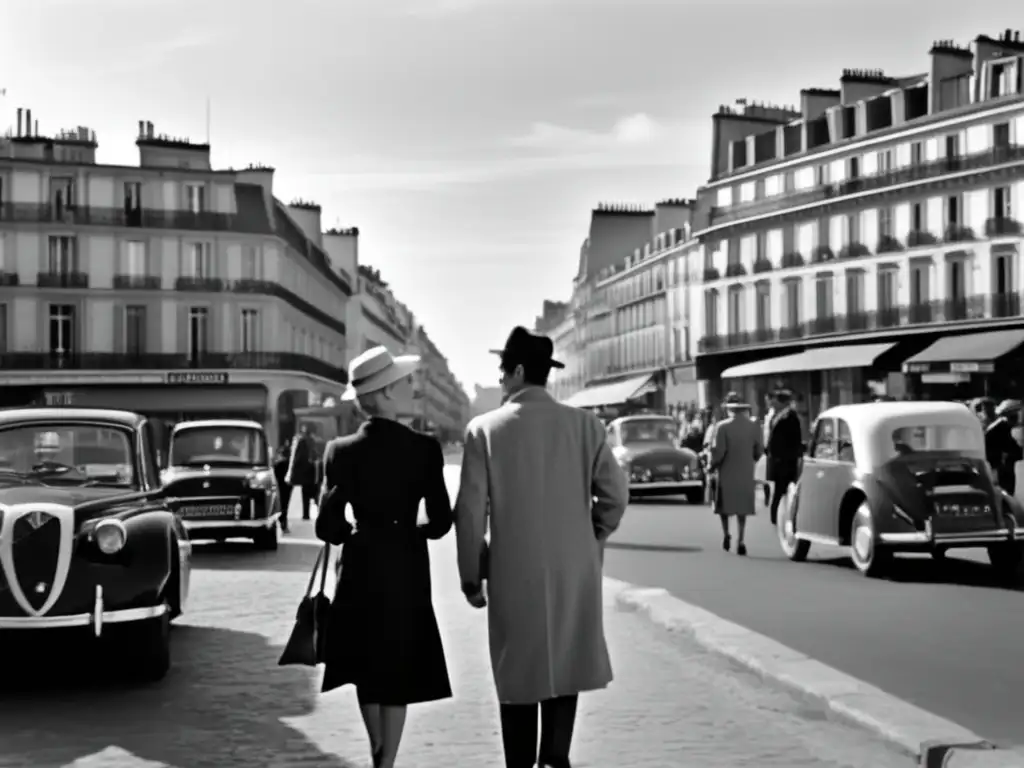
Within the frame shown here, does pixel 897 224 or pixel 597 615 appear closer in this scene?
pixel 597 615

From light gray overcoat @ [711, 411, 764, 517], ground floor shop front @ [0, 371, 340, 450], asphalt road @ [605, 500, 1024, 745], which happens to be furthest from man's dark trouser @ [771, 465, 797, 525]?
ground floor shop front @ [0, 371, 340, 450]

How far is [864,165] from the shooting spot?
59.3 metres

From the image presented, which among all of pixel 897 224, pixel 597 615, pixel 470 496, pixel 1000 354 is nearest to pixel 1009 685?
pixel 597 615

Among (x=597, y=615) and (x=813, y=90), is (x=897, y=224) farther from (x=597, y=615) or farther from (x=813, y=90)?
(x=597, y=615)

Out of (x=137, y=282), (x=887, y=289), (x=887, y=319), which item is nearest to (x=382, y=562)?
(x=887, y=319)

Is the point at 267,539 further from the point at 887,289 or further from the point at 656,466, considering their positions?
the point at 887,289

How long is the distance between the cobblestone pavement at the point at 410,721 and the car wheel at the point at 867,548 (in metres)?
4.20

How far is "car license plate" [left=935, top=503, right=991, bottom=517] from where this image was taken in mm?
13758

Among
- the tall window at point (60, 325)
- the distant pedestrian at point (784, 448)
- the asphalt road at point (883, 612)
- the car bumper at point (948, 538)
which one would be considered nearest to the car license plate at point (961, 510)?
the car bumper at point (948, 538)

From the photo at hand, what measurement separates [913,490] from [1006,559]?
1.12 m

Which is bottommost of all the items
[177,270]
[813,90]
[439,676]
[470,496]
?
[439,676]

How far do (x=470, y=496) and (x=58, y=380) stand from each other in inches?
2416

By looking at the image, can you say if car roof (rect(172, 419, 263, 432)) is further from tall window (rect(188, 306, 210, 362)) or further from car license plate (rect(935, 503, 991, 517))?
tall window (rect(188, 306, 210, 362))

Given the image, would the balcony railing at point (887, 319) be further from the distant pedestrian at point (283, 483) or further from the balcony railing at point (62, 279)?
the distant pedestrian at point (283, 483)
